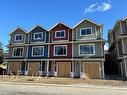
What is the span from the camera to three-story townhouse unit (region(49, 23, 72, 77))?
29.6 m

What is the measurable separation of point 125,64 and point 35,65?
1689cm

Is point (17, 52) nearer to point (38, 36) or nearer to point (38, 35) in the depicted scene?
point (38, 36)

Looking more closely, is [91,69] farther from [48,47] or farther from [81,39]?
[48,47]

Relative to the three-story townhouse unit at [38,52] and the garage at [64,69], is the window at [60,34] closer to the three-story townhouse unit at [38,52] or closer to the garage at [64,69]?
the three-story townhouse unit at [38,52]

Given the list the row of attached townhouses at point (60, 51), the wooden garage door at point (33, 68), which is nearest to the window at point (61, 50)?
the row of attached townhouses at point (60, 51)

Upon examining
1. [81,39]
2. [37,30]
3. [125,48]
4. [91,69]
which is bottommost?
[91,69]

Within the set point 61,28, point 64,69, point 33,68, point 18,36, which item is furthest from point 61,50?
point 18,36

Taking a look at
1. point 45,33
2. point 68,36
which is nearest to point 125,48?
point 68,36

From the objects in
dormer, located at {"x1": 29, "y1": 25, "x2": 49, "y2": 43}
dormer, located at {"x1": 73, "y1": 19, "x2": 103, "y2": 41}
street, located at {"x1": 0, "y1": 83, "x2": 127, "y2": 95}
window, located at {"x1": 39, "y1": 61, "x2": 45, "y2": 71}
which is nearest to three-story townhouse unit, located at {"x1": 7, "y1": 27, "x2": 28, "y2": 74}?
dormer, located at {"x1": 29, "y1": 25, "x2": 49, "y2": 43}

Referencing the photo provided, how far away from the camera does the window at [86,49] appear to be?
93.5 ft

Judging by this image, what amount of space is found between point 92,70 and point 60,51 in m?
7.07

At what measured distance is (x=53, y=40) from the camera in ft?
104

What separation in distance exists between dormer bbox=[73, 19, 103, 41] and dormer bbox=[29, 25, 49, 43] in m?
6.26

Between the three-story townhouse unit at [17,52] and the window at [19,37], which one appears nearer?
the three-story townhouse unit at [17,52]
